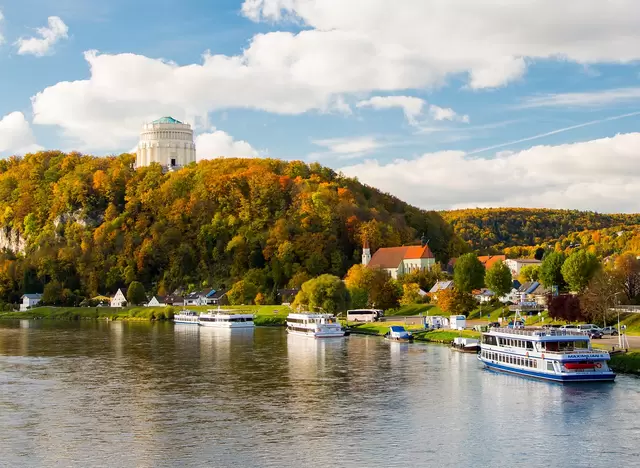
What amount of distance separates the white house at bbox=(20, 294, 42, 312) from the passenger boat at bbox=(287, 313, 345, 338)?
6937 centimetres

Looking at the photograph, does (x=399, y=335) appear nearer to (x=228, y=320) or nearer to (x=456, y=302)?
(x=456, y=302)

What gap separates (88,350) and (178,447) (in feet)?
131

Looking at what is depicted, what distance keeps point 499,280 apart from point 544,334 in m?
40.5

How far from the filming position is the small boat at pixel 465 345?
2554 inches

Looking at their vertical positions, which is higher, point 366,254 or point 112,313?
point 366,254

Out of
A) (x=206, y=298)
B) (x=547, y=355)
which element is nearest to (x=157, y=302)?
(x=206, y=298)

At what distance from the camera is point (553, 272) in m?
89.8

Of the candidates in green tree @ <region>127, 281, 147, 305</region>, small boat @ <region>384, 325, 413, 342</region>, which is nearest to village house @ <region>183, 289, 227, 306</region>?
green tree @ <region>127, 281, 147, 305</region>

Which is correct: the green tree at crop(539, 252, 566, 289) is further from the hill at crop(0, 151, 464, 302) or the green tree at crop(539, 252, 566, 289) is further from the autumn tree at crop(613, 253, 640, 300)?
the hill at crop(0, 151, 464, 302)

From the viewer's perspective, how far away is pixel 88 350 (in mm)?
71000

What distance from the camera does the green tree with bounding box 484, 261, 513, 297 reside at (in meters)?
91.8

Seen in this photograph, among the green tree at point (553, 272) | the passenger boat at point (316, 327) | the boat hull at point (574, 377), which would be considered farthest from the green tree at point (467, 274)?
the boat hull at point (574, 377)

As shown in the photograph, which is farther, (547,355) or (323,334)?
(323,334)

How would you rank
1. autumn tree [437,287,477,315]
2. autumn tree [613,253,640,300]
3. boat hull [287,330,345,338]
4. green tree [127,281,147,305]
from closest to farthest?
autumn tree [613,253,640,300] → boat hull [287,330,345,338] → autumn tree [437,287,477,315] → green tree [127,281,147,305]
